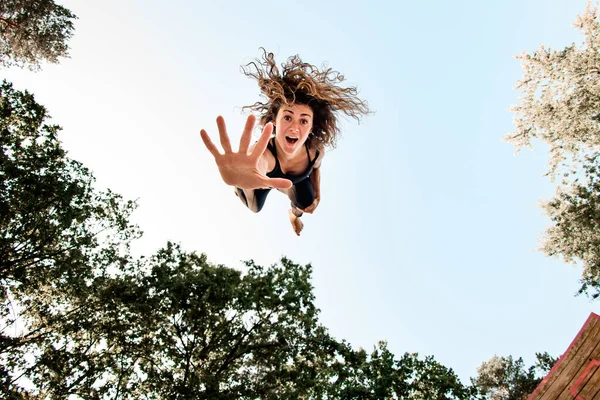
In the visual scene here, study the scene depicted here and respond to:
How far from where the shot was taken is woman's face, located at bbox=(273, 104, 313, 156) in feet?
12.5

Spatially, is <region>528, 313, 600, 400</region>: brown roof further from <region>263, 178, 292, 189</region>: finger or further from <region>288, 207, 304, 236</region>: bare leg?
<region>288, 207, 304, 236</region>: bare leg

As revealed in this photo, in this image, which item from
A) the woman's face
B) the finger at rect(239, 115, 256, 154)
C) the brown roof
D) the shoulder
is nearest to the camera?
the brown roof

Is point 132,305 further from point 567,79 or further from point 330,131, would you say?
point 567,79

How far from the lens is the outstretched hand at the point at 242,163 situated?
2.82 m

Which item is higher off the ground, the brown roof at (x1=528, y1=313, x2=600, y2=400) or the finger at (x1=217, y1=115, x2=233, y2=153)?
the finger at (x1=217, y1=115, x2=233, y2=153)

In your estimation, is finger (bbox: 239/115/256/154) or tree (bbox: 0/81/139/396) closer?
finger (bbox: 239/115/256/154)

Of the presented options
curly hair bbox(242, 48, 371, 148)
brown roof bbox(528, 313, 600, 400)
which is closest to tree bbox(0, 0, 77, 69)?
curly hair bbox(242, 48, 371, 148)

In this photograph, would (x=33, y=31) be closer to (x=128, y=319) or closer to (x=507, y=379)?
(x=128, y=319)

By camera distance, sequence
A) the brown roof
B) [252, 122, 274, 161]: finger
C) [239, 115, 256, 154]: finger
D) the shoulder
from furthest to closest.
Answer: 1. the shoulder
2. [252, 122, 274, 161]: finger
3. [239, 115, 256, 154]: finger
4. the brown roof

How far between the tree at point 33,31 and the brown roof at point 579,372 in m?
14.3

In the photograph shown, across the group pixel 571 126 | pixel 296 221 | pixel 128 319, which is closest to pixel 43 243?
pixel 128 319

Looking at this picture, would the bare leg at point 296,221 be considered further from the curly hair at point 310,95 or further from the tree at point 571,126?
the tree at point 571,126

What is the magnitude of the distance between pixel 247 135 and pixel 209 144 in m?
0.34

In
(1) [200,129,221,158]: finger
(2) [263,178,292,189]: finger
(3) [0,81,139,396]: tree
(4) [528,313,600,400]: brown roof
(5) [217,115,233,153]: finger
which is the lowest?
(4) [528,313,600,400]: brown roof
